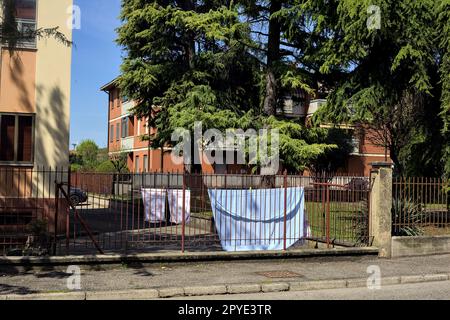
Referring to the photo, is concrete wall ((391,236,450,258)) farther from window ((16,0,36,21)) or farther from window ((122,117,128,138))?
window ((122,117,128,138))

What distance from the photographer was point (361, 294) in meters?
8.80

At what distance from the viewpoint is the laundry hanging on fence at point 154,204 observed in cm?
1221

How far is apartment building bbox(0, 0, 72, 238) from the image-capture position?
1364 centimetres

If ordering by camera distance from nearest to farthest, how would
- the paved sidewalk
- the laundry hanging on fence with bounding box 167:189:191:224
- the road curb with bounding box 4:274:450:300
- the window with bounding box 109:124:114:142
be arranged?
the road curb with bounding box 4:274:450:300 → the paved sidewalk → the laundry hanging on fence with bounding box 167:189:191:224 → the window with bounding box 109:124:114:142

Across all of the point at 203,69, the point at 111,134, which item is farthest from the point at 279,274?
the point at 111,134

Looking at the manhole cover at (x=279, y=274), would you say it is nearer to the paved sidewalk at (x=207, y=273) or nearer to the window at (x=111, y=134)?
the paved sidewalk at (x=207, y=273)

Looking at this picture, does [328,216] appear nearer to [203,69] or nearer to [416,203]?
[416,203]

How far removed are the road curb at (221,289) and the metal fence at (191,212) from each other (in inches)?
102

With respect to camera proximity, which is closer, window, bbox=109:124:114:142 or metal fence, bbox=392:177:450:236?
metal fence, bbox=392:177:450:236

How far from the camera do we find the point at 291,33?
19.9m

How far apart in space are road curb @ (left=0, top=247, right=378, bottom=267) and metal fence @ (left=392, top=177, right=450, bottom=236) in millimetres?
1602

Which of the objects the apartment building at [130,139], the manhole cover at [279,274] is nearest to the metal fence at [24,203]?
the manhole cover at [279,274]

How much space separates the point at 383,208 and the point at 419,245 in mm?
1394

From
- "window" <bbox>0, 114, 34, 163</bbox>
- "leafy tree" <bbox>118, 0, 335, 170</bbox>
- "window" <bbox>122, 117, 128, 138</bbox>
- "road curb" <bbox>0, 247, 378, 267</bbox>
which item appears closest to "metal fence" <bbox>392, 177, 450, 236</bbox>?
"road curb" <bbox>0, 247, 378, 267</bbox>
